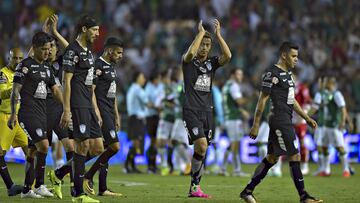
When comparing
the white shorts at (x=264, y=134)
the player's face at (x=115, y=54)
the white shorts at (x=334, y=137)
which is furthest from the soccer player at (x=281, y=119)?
the white shorts at (x=334, y=137)

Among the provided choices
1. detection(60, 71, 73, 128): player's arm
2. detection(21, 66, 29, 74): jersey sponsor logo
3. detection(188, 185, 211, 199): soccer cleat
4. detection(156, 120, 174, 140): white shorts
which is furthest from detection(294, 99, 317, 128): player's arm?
detection(156, 120, 174, 140): white shorts

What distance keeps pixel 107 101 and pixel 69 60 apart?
2.05 m

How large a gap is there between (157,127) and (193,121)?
31.2 ft

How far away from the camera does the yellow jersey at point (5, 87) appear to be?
16.7 meters

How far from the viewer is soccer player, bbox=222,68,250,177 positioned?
2406 cm

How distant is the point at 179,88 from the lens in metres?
24.1

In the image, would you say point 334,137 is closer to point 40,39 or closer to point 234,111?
point 234,111

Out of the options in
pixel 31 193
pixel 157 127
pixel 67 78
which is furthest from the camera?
pixel 157 127

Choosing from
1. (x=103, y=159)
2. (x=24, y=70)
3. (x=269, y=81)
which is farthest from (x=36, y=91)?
(x=269, y=81)

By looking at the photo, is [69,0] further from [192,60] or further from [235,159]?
[192,60]

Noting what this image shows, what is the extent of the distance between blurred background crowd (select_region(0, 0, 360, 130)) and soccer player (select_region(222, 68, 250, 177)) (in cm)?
716

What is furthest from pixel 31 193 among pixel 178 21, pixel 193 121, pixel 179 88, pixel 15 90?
pixel 178 21

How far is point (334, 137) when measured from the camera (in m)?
24.5

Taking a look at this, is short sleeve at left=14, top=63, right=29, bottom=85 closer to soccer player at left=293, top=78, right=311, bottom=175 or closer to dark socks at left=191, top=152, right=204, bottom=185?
dark socks at left=191, top=152, right=204, bottom=185
